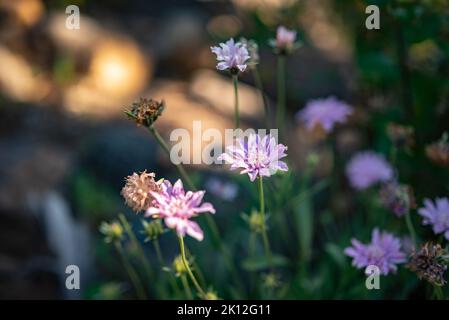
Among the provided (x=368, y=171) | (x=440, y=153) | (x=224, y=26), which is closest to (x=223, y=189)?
(x=368, y=171)

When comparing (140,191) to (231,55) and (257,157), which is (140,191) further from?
(231,55)

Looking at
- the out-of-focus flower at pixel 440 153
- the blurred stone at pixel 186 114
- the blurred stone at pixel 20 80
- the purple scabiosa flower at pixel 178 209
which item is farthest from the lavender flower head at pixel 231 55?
the blurred stone at pixel 20 80

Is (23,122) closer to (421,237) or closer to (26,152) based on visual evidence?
(26,152)

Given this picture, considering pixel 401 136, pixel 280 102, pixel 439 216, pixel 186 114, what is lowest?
pixel 439 216

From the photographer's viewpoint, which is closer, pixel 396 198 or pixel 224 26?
pixel 396 198

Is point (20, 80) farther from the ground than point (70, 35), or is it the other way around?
point (70, 35)
